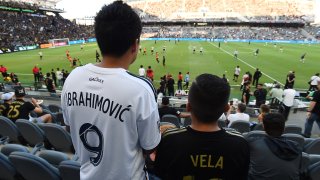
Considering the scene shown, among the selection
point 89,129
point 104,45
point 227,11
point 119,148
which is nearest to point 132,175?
point 119,148

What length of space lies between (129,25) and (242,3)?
438 feet

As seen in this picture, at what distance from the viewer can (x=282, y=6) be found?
124 m

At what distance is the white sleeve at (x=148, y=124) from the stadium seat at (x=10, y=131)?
5.11m

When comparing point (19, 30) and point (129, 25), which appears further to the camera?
point (19, 30)

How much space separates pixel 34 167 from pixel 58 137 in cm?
227

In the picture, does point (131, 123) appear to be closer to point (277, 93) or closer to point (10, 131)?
point (10, 131)

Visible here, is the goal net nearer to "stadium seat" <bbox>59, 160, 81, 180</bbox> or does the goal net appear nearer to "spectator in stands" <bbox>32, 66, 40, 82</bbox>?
"spectator in stands" <bbox>32, 66, 40, 82</bbox>

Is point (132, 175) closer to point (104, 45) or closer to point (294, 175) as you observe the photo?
point (104, 45)

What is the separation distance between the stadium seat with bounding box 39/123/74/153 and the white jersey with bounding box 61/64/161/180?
365 cm

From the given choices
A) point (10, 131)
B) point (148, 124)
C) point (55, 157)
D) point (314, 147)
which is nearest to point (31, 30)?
point (10, 131)

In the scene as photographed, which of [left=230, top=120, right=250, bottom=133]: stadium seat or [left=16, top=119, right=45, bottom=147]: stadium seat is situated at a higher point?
[left=16, top=119, right=45, bottom=147]: stadium seat

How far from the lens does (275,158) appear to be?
307cm

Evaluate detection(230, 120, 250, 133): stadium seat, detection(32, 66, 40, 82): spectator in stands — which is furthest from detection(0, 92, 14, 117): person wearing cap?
detection(32, 66, 40, 82): spectator in stands

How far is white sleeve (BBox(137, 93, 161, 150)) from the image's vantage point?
202 centimetres
